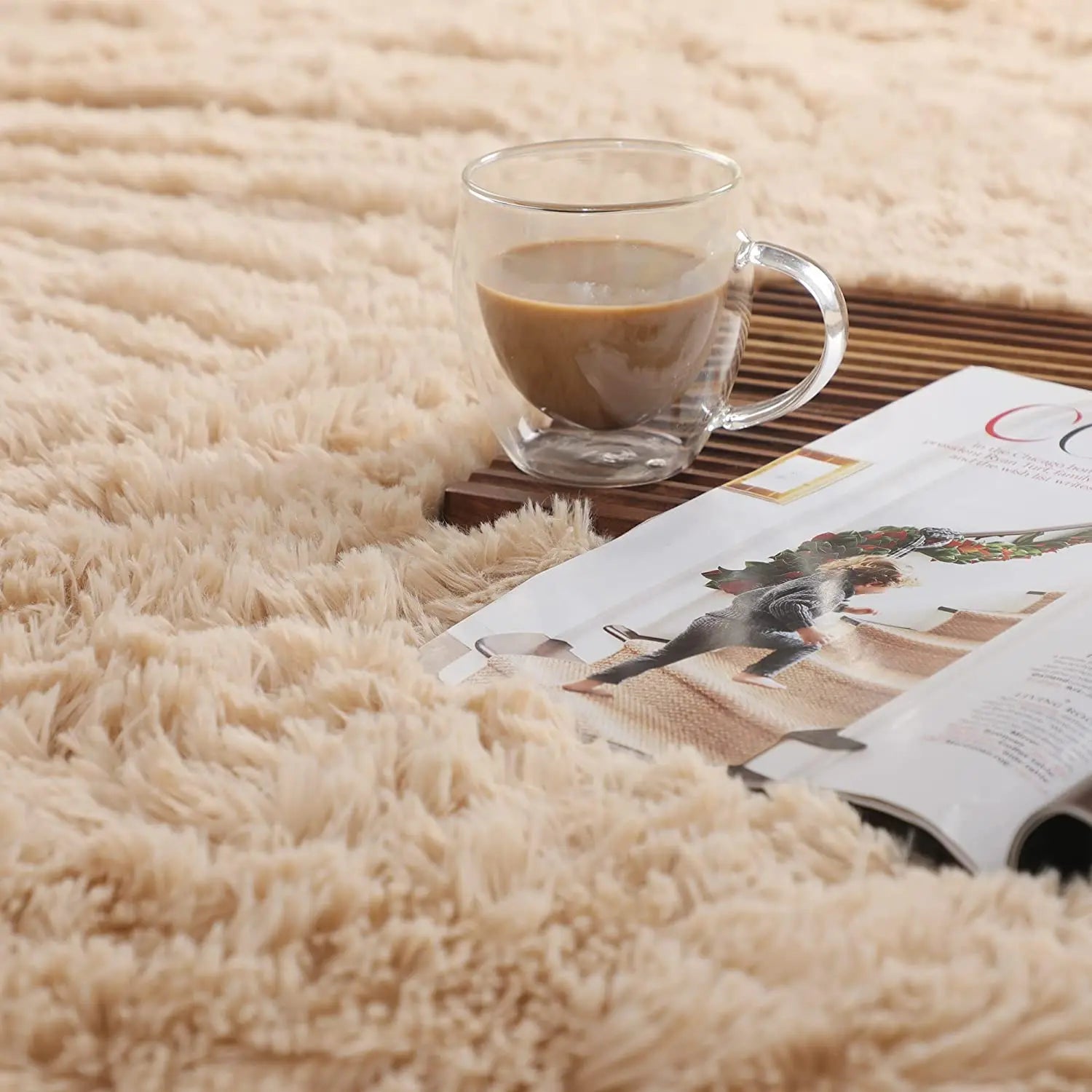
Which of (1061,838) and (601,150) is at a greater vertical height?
(601,150)

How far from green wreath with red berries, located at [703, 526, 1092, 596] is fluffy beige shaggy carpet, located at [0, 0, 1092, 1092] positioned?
7 centimetres

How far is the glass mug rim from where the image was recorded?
500 mm

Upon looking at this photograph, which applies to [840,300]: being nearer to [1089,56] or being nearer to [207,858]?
[207,858]

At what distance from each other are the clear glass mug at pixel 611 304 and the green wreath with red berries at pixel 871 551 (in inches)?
3.5

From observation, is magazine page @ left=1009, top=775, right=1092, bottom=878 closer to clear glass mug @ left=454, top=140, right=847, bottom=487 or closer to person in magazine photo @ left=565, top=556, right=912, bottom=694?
person in magazine photo @ left=565, top=556, right=912, bottom=694

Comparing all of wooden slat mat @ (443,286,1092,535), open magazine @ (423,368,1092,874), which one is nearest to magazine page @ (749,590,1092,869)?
open magazine @ (423,368,1092,874)

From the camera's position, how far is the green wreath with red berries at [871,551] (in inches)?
18.1

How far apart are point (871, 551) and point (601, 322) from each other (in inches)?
5.6

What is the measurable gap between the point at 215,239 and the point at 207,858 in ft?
2.06

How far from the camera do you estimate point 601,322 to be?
0.51 meters

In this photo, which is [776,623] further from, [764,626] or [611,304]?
[611,304]

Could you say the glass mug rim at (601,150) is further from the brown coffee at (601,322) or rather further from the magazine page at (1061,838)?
the magazine page at (1061,838)

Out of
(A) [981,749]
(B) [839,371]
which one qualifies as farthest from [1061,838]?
(B) [839,371]

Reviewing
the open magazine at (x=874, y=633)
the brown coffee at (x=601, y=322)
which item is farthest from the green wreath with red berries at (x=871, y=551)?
the brown coffee at (x=601, y=322)
